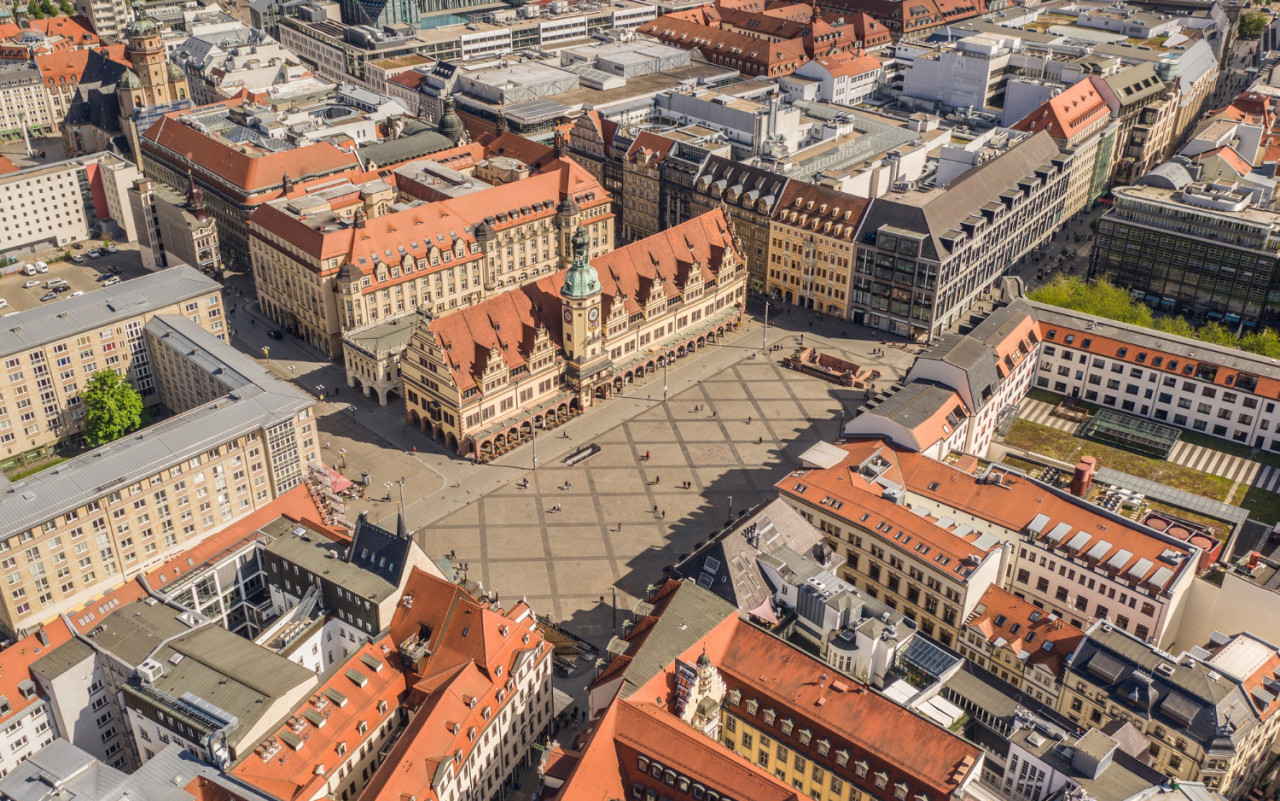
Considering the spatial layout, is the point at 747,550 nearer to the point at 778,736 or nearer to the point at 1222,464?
the point at 778,736

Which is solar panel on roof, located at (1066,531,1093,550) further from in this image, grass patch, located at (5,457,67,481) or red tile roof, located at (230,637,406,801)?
grass patch, located at (5,457,67,481)

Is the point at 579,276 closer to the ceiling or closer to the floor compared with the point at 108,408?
closer to the ceiling

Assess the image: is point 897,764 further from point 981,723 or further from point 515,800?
point 515,800

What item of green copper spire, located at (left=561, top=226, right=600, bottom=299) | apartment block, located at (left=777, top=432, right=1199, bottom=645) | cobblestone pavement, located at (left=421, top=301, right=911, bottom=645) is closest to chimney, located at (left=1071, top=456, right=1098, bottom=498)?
apartment block, located at (left=777, top=432, right=1199, bottom=645)

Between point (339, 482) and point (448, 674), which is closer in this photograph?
point (448, 674)

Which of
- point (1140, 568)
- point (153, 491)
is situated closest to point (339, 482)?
point (153, 491)


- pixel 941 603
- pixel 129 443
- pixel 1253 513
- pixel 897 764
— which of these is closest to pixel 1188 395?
pixel 1253 513
